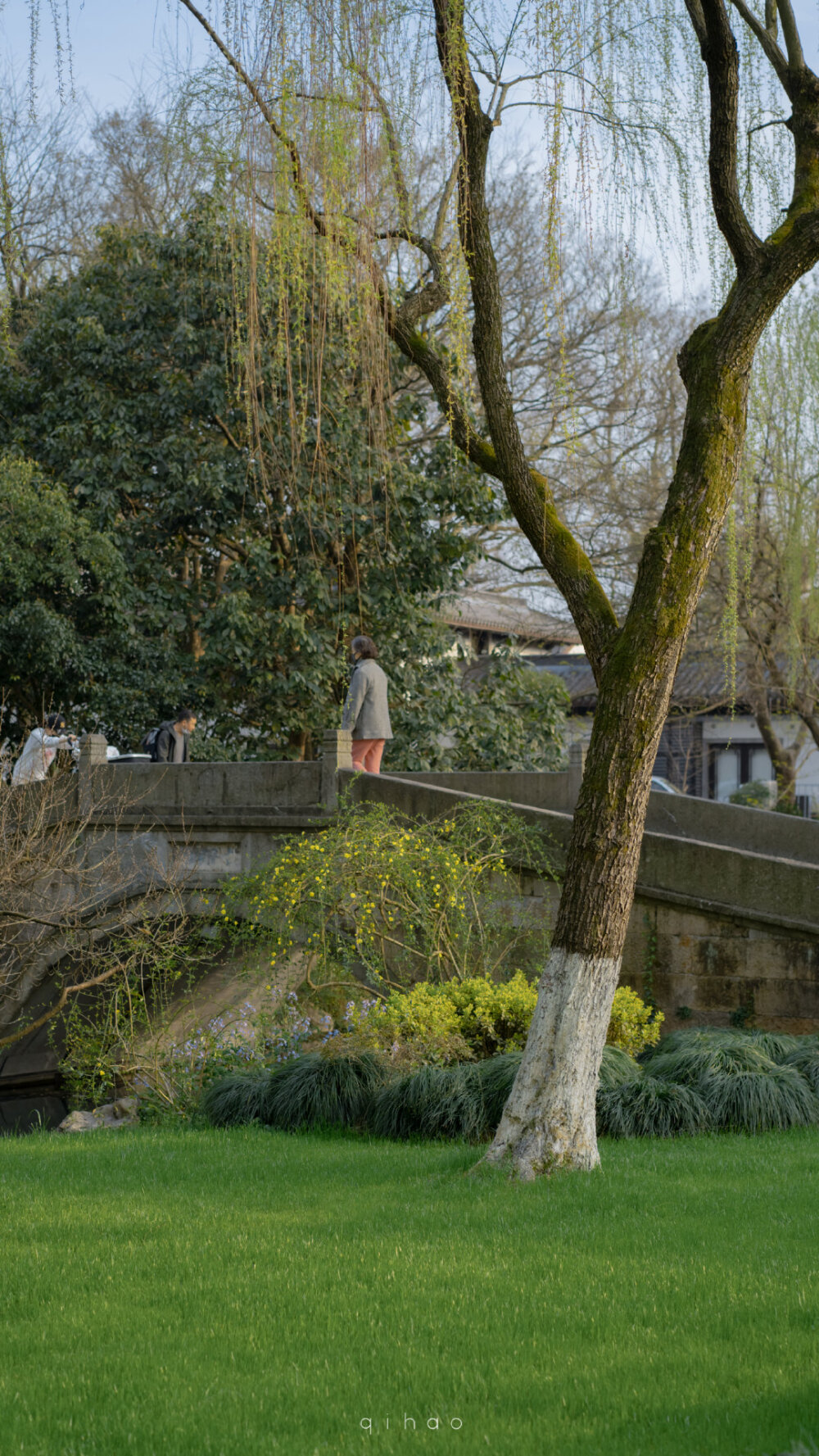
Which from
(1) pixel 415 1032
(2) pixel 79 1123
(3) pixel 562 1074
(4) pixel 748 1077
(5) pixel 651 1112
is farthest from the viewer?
(2) pixel 79 1123

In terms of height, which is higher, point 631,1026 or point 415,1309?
point 415,1309

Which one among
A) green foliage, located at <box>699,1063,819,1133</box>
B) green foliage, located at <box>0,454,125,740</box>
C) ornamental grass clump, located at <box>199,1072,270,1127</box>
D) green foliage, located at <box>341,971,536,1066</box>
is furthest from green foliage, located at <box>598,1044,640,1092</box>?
green foliage, located at <box>0,454,125,740</box>

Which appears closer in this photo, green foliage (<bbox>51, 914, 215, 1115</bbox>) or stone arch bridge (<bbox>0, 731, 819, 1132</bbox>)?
stone arch bridge (<bbox>0, 731, 819, 1132</bbox>)

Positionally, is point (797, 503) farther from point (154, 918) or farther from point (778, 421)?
point (154, 918)

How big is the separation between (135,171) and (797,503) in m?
12.9

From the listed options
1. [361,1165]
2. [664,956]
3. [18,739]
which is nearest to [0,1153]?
[361,1165]

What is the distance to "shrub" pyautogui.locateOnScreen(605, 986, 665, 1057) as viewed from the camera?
9.08m

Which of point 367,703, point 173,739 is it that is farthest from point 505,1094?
point 173,739

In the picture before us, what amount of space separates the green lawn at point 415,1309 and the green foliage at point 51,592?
9987mm

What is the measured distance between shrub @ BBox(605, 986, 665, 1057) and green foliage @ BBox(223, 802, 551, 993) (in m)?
1.26

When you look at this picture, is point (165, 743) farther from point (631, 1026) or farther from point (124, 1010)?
point (631, 1026)

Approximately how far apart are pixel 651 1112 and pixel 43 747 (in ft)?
27.7

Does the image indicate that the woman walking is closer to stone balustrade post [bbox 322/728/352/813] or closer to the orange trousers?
the orange trousers

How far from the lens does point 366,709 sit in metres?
12.1
